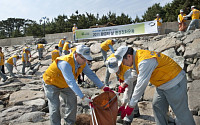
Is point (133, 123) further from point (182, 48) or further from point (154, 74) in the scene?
point (182, 48)

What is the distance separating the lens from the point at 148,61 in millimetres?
2209

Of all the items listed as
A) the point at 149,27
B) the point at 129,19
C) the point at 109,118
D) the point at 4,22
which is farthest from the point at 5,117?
the point at 4,22

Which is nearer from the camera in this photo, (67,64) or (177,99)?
(177,99)

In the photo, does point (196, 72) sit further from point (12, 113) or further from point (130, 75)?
point (12, 113)

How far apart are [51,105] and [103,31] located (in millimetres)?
10582

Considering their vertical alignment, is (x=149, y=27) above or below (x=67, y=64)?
above

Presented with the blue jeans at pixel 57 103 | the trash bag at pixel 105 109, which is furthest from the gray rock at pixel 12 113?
the trash bag at pixel 105 109

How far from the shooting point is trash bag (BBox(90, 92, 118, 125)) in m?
2.44

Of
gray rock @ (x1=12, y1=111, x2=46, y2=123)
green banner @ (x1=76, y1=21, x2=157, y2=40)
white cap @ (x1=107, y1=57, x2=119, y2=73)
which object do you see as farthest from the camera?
green banner @ (x1=76, y1=21, x2=157, y2=40)

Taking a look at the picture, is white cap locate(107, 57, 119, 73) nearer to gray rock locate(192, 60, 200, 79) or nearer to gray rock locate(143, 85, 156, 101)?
gray rock locate(143, 85, 156, 101)

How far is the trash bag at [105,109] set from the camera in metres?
2.44

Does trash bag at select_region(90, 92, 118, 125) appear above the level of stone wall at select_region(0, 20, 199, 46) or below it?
below

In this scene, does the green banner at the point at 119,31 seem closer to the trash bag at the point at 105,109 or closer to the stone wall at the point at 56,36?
the stone wall at the point at 56,36

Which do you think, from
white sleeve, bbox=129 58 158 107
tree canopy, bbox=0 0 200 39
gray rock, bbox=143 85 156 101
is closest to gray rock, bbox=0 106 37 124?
gray rock, bbox=143 85 156 101
